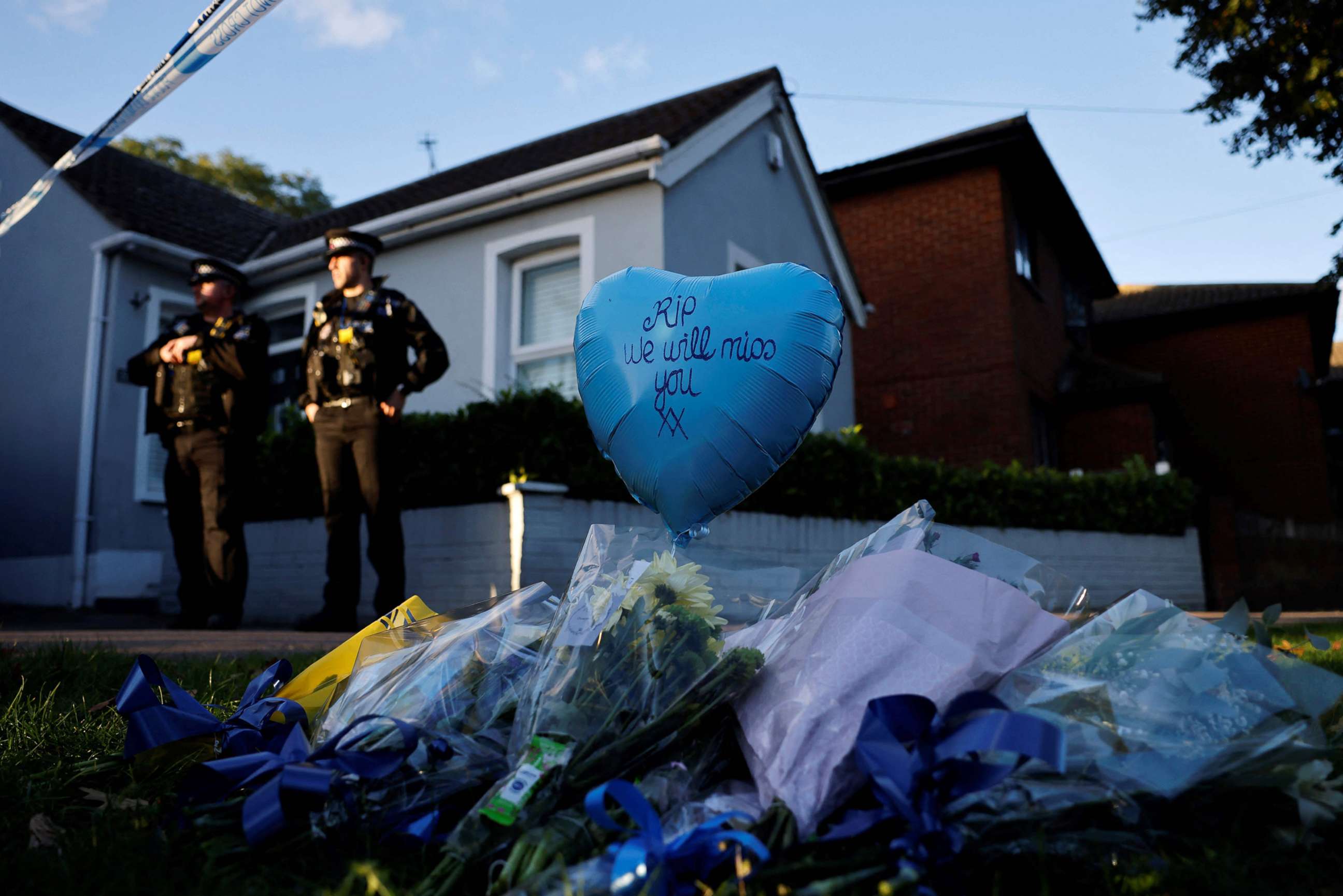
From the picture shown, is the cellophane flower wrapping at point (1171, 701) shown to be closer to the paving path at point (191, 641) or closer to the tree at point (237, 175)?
the paving path at point (191, 641)

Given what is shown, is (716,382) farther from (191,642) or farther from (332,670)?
(191,642)

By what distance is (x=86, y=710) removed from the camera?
236 centimetres

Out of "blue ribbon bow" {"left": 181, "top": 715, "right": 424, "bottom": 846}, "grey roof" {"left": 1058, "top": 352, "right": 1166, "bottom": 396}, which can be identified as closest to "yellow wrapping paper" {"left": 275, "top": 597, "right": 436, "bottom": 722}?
"blue ribbon bow" {"left": 181, "top": 715, "right": 424, "bottom": 846}

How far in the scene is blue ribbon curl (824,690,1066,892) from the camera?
1.24 metres

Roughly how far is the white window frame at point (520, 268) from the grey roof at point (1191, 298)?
1397 cm

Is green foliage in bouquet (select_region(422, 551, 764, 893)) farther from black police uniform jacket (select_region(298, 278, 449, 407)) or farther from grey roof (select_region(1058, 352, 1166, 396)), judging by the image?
grey roof (select_region(1058, 352, 1166, 396))

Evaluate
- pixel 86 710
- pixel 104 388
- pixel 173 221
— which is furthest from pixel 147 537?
pixel 86 710

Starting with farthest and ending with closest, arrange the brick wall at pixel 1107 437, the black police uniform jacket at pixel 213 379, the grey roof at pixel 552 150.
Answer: the brick wall at pixel 1107 437, the grey roof at pixel 552 150, the black police uniform jacket at pixel 213 379

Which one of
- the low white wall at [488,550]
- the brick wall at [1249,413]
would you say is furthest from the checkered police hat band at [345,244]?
the brick wall at [1249,413]

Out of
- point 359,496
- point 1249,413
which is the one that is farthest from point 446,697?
point 1249,413

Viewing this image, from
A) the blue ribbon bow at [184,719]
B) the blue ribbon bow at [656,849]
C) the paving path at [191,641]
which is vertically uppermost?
the blue ribbon bow at [184,719]

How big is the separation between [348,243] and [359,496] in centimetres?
132

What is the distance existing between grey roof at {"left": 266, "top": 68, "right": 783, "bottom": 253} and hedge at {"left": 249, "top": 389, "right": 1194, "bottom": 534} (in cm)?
300

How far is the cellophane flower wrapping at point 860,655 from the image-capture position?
55.2 inches
